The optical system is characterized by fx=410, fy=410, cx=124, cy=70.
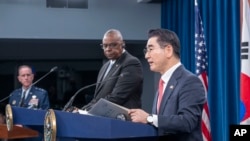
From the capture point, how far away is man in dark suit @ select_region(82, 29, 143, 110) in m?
2.72

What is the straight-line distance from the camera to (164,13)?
585cm

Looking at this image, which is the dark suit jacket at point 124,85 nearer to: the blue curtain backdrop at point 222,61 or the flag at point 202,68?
the flag at point 202,68

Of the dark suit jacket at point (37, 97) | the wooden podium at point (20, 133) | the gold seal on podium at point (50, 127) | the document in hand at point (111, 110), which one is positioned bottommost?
the wooden podium at point (20, 133)

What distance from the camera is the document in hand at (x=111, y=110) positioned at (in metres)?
1.74

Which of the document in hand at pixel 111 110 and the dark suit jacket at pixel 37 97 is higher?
the document in hand at pixel 111 110

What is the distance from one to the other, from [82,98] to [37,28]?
188 cm

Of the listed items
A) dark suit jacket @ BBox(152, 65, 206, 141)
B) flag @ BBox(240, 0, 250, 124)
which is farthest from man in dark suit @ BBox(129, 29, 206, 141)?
flag @ BBox(240, 0, 250, 124)

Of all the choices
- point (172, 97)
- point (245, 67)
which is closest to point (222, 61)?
point (245, 67)

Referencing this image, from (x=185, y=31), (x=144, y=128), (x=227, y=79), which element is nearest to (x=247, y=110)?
(x=227, y=79)

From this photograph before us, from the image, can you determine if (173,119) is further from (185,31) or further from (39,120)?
(185,31)

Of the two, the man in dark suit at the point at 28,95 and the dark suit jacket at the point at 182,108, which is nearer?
the dark suit jacket at the point at 182,108

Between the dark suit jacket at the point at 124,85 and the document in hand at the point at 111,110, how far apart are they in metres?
0.77

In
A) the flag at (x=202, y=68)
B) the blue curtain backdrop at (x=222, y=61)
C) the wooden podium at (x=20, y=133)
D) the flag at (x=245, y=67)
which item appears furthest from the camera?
→ the blue curtain backdrop at (x=222, y=61)

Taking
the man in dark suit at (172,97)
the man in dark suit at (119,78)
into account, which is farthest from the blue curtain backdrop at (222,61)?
the man in dark suit at (172,97)
